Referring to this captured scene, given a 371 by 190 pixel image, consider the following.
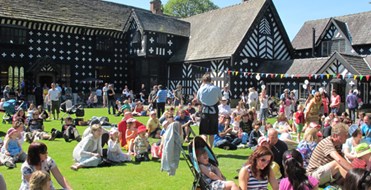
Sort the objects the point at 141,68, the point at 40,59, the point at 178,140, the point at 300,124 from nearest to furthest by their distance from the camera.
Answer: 1. the point at 178,140
2. the point at 300,124
3. the point at 40,59
4. the point at 141,68

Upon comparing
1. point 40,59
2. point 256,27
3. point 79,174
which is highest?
point 256,27

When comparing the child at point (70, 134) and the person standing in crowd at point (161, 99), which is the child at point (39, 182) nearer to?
the child at point (70, 134)

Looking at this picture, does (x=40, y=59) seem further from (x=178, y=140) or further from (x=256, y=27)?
(x=178, y=140)

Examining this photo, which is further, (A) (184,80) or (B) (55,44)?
(A) (184,80)

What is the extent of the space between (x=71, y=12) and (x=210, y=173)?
88.0ft

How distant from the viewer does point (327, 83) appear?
79.2 feet

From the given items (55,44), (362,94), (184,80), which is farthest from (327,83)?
(55,44)

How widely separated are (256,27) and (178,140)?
23240 mm

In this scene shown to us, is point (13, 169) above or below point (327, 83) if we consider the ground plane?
below

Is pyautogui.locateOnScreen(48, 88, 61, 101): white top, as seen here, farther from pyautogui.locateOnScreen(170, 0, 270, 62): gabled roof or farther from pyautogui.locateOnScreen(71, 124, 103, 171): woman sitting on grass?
pyautogui.locateOnScreen(170, 0, 270, 62): gabled roof

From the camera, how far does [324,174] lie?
607cm

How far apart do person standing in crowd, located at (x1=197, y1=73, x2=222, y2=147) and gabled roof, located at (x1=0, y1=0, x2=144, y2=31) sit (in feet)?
66.3

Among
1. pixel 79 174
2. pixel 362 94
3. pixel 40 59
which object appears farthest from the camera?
pixel 40 59

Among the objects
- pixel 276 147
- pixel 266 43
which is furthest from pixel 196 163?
pixel 266 43
